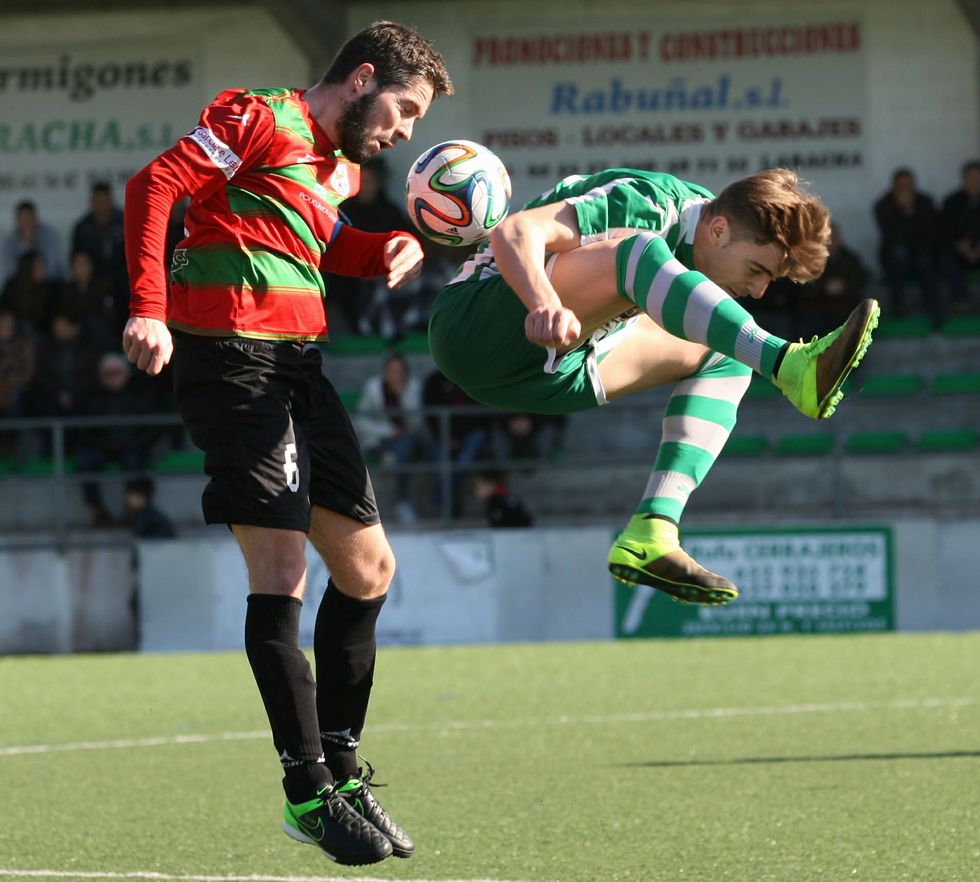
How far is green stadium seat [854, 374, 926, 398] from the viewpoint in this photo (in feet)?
44.4

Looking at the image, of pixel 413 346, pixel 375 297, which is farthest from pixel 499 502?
pixel 375 297

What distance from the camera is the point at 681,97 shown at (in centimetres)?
1612

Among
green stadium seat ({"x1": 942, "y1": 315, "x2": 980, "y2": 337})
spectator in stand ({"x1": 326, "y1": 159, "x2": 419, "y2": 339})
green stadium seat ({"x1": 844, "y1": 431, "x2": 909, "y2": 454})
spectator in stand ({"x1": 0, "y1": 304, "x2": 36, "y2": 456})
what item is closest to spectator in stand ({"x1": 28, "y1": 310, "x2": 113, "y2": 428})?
spectator in stand ({"x1": 0, "y1": 304, "x2": 36, "y2": 456})

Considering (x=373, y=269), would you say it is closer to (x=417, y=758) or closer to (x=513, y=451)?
(x=417, y=758)

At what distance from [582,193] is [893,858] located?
1.96 m

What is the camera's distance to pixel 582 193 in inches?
177

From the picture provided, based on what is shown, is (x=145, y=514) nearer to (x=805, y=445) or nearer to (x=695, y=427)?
(x=805, y=445)

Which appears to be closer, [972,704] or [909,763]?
[909,763]

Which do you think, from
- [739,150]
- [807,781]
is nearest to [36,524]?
[739,150]

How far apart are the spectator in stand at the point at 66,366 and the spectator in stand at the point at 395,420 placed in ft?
7.27

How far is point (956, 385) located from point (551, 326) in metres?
10.2

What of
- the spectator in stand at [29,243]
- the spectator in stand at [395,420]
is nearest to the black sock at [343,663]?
the spectator in stand at [395,420]

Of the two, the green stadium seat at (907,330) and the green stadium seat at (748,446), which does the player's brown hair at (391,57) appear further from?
the green stadium seat at (907,330)

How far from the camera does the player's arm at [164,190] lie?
12.5 feet
